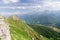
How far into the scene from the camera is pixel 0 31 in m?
114

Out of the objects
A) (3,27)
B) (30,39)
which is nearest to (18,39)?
(3,27)

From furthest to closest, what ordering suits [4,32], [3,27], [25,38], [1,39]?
[25,38] < [3,27] < [4,32] < [1,39]

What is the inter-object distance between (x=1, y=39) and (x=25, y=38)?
1599 inches

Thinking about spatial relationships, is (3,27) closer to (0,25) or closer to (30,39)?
(0,25)

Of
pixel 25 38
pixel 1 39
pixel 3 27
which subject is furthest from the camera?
pixel 25 38

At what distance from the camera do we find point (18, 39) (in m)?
128

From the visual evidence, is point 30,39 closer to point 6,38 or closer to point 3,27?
point 3,27

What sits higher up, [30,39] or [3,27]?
[3,27]

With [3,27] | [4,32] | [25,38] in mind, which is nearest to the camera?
[4,32]

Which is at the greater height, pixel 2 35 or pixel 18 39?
pixel 2 35

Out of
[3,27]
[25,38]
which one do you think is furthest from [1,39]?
[25,38]

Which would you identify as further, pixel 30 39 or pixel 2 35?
pixel 30 39

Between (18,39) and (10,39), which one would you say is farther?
(18,39)

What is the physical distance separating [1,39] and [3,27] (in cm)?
1647
